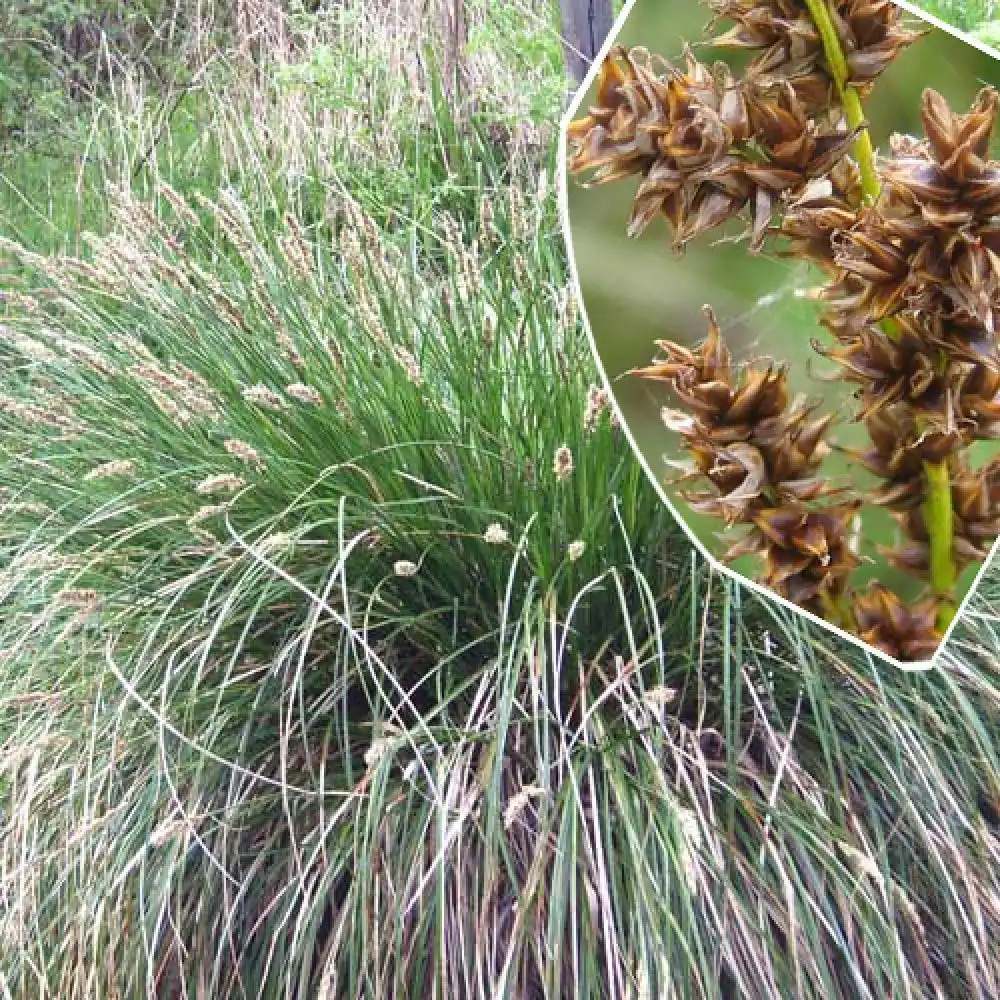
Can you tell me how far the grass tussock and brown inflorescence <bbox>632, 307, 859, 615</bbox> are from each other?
2.10ft

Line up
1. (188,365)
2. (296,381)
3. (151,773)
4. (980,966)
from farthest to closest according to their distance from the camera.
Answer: (188,365), (296,381), (151,773), (980,966)

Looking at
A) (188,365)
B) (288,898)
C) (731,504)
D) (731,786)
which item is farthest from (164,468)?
(731,504)

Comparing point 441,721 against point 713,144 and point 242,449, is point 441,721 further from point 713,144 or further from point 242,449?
point 713,144

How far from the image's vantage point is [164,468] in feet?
6.62

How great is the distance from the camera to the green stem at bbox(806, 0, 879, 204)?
0.64m

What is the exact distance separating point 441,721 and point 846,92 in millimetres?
1204

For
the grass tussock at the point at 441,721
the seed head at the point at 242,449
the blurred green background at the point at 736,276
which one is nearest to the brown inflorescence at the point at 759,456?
the blurred green background at the point at 736,276

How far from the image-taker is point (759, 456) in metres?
0.69

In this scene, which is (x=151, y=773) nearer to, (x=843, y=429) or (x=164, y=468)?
(x=164, y=468)

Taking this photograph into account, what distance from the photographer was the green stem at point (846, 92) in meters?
0.64

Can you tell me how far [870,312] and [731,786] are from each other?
3.16ft

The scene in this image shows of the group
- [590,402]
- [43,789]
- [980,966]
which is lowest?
[43,789]

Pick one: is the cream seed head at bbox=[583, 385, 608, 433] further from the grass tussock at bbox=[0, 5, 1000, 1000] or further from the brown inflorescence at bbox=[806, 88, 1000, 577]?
the brown inflorescence at bbox=[806, 88, 1000, 577]

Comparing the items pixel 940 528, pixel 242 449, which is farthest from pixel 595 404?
pixel 940 528
